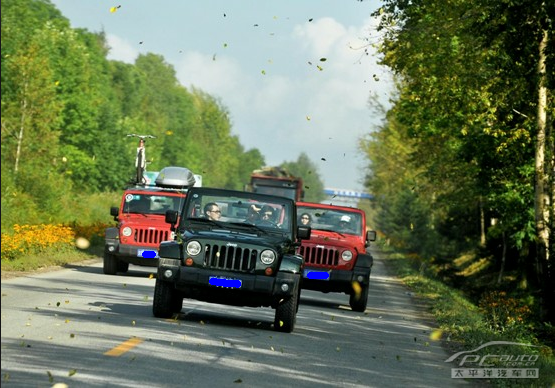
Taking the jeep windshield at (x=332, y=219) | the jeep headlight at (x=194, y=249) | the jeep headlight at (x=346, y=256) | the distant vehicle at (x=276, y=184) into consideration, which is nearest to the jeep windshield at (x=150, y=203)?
the jeep windshield at (x=332, y=219)

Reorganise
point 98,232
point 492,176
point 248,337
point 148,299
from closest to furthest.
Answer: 1. point 248,337
2. point 148,299
3. point 492,176
4. point 98,232

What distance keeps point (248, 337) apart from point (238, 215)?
2752 millimetres

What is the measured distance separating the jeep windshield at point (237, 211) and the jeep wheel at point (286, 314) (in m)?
1.34

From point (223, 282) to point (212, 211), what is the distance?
68.7 inches

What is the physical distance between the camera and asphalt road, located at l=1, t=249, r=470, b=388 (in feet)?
29.8

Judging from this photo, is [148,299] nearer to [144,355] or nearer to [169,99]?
[144,355]

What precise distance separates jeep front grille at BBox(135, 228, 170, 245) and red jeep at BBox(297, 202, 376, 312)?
3731 mm

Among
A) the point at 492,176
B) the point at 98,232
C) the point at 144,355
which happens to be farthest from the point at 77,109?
the point at 144,355

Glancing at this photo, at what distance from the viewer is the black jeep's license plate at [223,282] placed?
45.9 feet

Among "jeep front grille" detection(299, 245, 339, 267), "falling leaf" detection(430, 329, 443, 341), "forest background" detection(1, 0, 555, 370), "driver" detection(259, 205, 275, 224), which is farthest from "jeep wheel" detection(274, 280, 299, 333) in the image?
"jeep front grille" detection(299, 245, 339, 267)

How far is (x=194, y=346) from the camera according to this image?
11438mm

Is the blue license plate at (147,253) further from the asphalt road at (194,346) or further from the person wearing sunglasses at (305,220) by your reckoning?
the asphalt road at (194,346)

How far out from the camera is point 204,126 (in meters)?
174

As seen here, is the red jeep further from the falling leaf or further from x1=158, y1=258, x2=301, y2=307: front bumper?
x1=158, y1=258, x2=301, y2=307: front bumper
